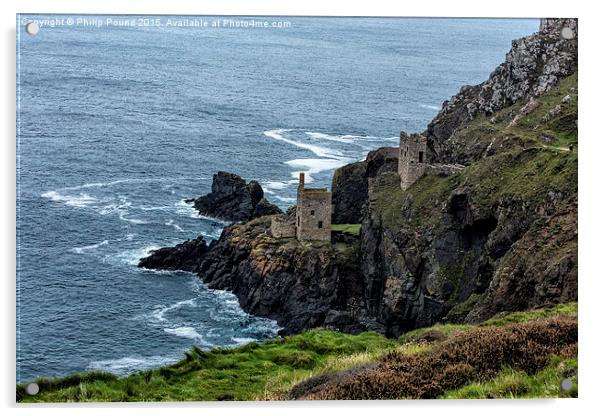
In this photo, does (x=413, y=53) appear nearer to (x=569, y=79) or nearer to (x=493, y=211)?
(x=493, y=211)

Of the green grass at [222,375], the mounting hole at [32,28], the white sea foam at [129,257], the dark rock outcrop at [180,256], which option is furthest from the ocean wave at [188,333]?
the mounting hole at [32,28]

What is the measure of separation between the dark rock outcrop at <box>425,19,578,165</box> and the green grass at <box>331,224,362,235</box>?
17.5 feet

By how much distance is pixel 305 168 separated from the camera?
40.8 meters

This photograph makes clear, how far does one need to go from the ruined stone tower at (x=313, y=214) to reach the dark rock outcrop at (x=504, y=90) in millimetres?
6250

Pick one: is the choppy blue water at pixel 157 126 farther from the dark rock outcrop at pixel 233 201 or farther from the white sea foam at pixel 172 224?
the white sea foam at pixel 172 224

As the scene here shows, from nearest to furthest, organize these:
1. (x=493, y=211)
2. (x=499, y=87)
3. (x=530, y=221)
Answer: (x=530, y=221) < (x=493, y=211) < (x=499, y=87)

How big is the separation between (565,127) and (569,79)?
440 cm

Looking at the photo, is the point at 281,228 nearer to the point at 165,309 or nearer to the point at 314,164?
the point at 314,164

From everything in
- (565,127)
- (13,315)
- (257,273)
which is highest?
(565,127)

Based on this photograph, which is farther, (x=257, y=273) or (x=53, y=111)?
(x=257, y=273)

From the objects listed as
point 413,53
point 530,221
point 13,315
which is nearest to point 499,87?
point 530,221

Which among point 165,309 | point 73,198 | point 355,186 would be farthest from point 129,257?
point 355,186

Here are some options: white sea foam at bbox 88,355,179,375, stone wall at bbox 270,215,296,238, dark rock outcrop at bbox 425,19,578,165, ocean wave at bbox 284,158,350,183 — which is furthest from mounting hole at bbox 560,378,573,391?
stone wall at bbox 270,215,296,238

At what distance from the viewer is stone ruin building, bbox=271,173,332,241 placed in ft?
159
